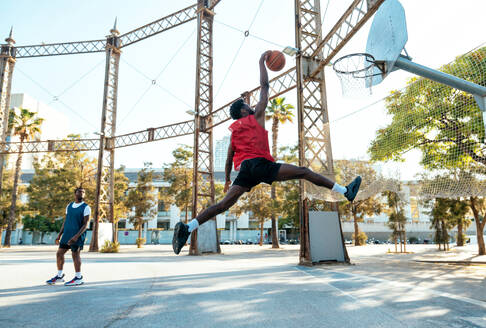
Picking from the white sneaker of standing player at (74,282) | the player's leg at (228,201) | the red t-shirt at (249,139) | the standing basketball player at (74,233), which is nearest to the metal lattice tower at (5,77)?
the standing basketball player at (74,233)

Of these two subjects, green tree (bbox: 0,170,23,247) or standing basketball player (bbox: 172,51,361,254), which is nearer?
standing basketball player (bbox: 172,51,361,254)

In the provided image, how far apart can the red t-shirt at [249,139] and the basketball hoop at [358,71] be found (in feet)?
10.7

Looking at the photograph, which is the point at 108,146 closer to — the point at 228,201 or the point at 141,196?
the point at 141,196

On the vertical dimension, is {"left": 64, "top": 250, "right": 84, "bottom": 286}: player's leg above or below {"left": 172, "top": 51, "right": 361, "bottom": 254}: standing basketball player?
below

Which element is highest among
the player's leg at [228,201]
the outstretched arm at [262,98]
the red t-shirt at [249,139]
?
the outstretched arm at [262,98]

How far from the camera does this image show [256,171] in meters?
3.87

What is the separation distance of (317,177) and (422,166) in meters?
10.4

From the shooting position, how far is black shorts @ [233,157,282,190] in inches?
152

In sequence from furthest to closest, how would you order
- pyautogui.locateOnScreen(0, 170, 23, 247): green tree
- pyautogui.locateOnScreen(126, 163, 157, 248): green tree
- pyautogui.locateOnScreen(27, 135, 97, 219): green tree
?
pyautogui.locateOnScreen(0, 170, 23, 247): green tree → pyautogui.locateOnScreen(126, 163, 157, 248): green tree → pyautogui.locateOnScreen(27, 135, 97, 219): green tree

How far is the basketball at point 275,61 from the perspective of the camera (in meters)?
4.75

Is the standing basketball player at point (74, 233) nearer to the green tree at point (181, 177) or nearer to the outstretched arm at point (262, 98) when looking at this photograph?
the outstretched arm at point (262, 98)

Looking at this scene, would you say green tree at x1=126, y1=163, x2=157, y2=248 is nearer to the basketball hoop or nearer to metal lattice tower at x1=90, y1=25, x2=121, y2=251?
metal lattice tower at x1=90, y1=25, x2=121, y2=251

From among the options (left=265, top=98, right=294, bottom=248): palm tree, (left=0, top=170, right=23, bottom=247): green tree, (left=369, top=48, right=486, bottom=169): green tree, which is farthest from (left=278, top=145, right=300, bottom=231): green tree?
(left=0, top=170, right=23, bottom=247): green tree

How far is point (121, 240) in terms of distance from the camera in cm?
5194
